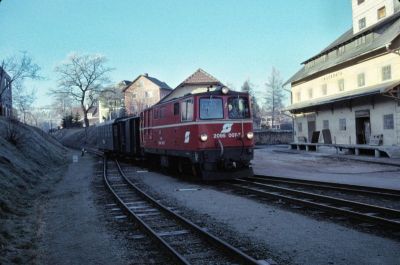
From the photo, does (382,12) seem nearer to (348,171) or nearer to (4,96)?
(348,171)

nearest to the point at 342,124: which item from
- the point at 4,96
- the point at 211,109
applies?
the point at 211,109

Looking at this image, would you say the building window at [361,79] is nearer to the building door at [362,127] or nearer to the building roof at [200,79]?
the building door at [362,127]

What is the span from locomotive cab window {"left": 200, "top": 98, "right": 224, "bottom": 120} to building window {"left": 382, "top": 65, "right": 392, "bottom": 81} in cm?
1461

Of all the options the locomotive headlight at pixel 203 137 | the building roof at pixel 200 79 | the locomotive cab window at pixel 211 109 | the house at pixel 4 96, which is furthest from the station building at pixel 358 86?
the house at pixel 4 96

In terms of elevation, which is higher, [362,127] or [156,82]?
[156,82]

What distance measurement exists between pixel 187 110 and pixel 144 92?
75352mm

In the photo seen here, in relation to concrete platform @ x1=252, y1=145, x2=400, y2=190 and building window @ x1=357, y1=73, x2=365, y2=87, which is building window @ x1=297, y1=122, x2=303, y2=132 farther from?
concrete platform @ x1=252, y1=145, x2=400, y2=190

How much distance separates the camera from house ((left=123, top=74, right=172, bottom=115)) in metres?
87.6

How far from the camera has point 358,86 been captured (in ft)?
94.5

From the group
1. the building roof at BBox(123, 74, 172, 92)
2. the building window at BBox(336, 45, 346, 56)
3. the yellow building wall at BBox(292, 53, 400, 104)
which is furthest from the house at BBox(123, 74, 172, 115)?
the building window at BBox(336, 45, 346, 56)

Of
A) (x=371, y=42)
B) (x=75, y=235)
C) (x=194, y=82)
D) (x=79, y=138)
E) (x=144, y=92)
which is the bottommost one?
(x=75, y=235)

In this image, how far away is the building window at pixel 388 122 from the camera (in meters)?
24.8

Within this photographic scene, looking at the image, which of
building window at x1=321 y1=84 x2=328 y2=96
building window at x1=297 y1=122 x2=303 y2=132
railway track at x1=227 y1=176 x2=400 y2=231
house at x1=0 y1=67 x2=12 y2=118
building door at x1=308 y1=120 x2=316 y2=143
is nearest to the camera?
railway track at x1=227 y1=176 x2=400 y2=231

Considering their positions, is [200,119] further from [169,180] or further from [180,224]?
[180,224]
